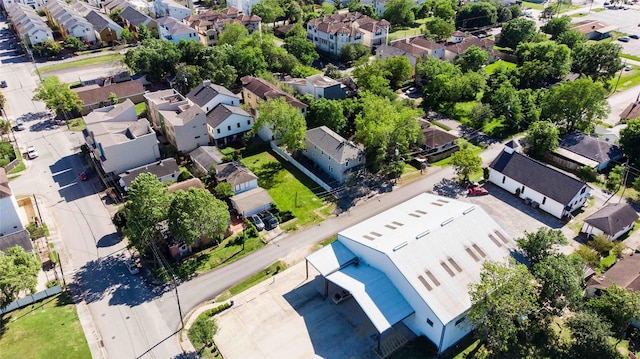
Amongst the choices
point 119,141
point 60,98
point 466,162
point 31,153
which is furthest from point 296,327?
point 60,98

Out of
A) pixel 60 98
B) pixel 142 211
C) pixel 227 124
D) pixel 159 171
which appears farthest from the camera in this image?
pixel 60 98

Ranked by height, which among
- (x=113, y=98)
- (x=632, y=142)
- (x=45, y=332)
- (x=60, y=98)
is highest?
(x=60, y=98)

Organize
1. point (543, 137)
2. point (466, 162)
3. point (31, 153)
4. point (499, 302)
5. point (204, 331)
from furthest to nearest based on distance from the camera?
1. point (31, 153)
2. point (543, 137)
3. point (466, 162)
4. point (204, 331)
5. point (499, 302)

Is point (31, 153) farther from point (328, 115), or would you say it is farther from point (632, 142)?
point (632, 142)

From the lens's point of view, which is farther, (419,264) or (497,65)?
(497,65)

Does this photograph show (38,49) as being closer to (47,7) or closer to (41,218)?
(47,7)

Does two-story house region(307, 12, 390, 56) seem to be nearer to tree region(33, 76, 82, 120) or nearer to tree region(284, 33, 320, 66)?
tree region(284, 33, 320, 66)

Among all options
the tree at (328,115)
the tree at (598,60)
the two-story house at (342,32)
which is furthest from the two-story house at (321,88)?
the tree at (598,60)

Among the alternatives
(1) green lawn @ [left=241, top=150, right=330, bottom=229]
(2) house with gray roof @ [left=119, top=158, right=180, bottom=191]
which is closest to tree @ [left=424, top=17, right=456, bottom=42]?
(1) green lawn @ [left=241, top=150, right=330, bottom=229]
